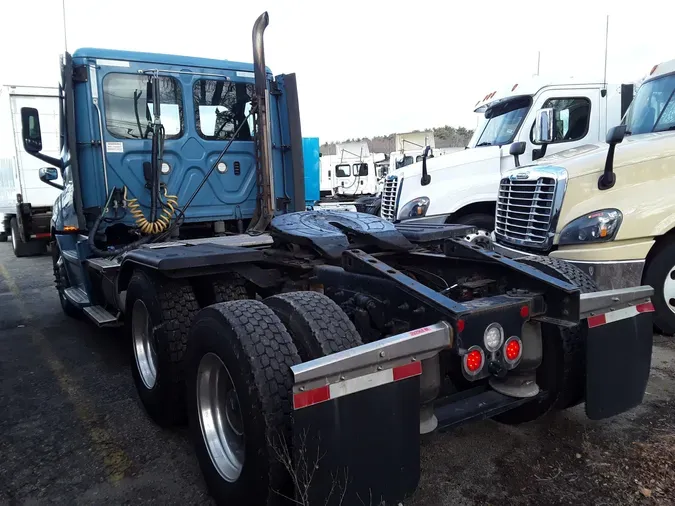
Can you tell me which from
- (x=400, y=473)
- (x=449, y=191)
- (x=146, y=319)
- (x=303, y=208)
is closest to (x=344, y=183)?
(x=449, y=191)

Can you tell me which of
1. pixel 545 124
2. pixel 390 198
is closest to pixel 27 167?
pixel 390 198

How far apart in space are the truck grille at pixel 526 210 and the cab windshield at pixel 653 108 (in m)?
1.56

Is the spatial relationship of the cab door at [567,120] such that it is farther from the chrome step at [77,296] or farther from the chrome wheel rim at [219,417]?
the chrome wheel rim at [219,417]

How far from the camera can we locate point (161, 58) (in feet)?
18.2

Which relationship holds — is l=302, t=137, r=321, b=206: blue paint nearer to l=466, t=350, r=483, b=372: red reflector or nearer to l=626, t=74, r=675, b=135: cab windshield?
l=626, t=74, r=675, b=135: cab windshield

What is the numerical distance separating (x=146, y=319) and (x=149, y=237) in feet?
4.95

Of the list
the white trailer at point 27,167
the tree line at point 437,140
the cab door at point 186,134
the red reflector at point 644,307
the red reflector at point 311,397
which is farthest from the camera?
the tree line at point 437,140

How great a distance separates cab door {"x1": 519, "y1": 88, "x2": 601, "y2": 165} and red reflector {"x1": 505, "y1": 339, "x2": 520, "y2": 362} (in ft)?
18.2

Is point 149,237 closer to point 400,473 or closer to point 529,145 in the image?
point 400,473

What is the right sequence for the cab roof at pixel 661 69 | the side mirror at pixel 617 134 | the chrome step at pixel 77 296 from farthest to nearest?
the cab roof at pixel 661 69 < the chrome step at pixel 77 296 < the side mirror at pixel 617 134

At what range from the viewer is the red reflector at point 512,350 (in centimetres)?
265

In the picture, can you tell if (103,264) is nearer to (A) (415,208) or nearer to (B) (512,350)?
(B) (512,350)

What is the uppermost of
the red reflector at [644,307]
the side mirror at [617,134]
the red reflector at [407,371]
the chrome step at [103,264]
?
the side mirror at [617,134]

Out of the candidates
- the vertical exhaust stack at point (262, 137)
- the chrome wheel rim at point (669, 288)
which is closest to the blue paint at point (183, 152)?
the vertical exhaust stack at point (262, 137)
